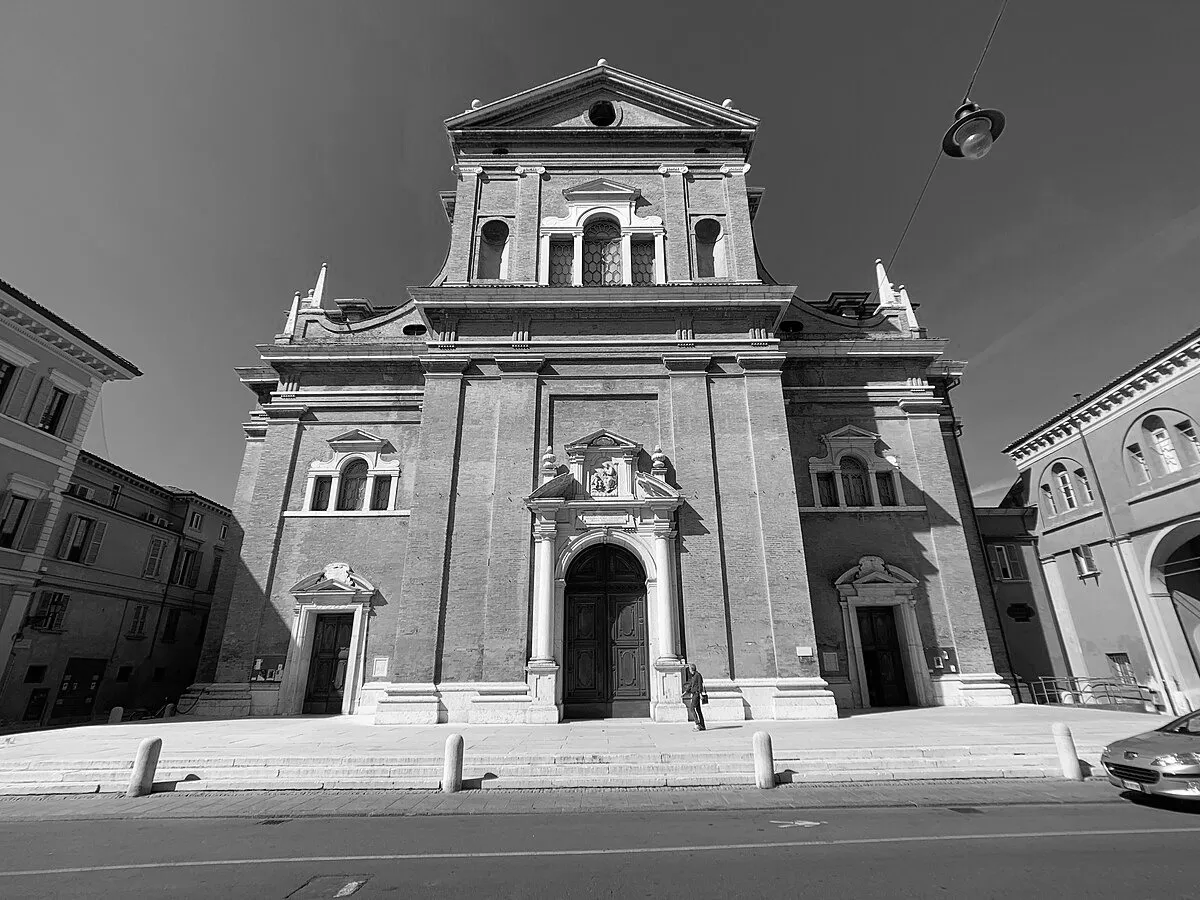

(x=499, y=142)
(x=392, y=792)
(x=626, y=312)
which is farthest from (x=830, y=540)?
(x=499, y=142)

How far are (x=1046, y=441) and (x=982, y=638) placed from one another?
12.5 meters

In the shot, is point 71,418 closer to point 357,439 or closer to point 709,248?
point 357,439

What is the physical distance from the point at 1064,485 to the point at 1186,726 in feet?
66.0

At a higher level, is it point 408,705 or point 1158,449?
point 1158,449

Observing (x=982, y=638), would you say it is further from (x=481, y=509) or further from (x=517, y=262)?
(x=517, y=262)

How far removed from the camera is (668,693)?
53.3 feet

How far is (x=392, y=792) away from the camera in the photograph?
9742 mm

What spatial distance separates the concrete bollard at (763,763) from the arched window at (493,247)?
701 inches

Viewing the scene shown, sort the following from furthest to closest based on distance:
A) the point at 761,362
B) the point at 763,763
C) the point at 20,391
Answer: the point at 761,362, the point at 20,391, the point at 763,763

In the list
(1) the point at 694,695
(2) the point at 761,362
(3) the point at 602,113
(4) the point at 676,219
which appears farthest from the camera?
(3) the point at 602,113

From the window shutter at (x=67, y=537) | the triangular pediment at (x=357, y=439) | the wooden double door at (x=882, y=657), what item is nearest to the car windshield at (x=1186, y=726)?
the wooden double door at (x=882, y=657)

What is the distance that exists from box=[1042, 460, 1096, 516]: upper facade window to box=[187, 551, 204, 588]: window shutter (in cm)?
4041

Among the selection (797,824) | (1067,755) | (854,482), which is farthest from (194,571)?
(1067,755)

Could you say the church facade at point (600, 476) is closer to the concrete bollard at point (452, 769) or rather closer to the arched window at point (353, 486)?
the arched window at point (353, 486)
